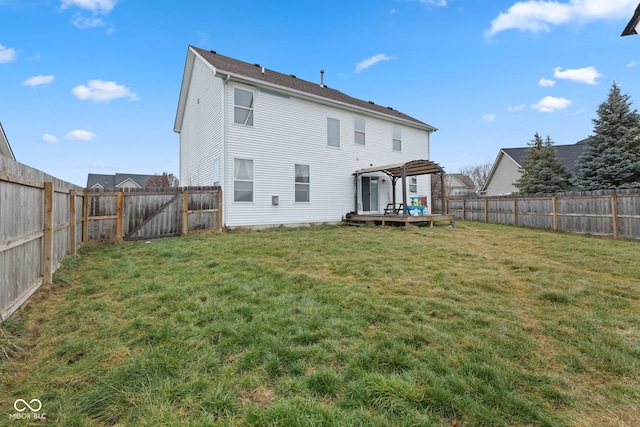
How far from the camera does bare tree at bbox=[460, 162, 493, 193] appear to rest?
165ft

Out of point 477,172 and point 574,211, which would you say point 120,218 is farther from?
point 477,172

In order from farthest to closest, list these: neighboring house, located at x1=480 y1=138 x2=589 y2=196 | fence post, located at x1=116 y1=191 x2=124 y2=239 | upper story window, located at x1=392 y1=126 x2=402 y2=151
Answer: neighboring house, located at x1=480 y1=138 x2=589 y2=196
upper story window, located at x1=392 y1=126 x2=402 y2=151
fence post, located at x1=116 y1=191 x2=124 y2=239

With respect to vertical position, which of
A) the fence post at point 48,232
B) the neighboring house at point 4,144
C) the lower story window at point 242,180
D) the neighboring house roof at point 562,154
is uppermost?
the neighboring house roof at point 562,154

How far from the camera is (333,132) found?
42.2 ft

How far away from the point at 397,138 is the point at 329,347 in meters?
14.4

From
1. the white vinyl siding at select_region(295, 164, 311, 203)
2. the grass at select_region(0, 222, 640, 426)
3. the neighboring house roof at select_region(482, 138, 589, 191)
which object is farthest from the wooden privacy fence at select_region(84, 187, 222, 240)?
the neighboring house roof at select_region(482, 138, 589, 191)

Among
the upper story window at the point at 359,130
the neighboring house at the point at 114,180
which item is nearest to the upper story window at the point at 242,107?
the upper story window at the point at 359,130

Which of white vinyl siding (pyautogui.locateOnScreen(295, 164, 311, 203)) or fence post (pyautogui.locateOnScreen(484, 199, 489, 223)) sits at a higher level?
white vinyl siding (pyautogui.locateOnScreen(295, 164, 311, 203))

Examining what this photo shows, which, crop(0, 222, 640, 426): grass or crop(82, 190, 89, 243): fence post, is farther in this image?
crop(82, 190, 89, 243): fence post

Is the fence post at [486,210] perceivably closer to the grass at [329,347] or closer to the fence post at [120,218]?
the grass at [329,347]

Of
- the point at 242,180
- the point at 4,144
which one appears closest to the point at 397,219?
the point at 242,180

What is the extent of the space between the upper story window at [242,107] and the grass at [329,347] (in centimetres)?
694

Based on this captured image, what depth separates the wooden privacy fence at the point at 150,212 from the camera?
7.83 metres

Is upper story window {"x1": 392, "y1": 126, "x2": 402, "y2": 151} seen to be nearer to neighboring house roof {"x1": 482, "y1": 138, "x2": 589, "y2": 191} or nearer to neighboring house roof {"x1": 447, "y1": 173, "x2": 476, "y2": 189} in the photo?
neighboring house roof {"x1": 482, "y1": 138, "x2": 589, "y2": 191}
